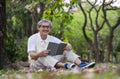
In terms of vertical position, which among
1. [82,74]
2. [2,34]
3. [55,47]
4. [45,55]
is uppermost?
[82,74]

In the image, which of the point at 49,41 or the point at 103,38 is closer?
the point at 49,41

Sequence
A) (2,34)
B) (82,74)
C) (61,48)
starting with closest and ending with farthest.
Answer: (82,74) < (61,48) < (2,34)

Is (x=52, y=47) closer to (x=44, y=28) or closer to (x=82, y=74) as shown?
(x=44, y=28)

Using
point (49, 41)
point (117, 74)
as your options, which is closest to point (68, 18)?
point (49, 41)

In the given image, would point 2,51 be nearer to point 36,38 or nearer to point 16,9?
point 36,38

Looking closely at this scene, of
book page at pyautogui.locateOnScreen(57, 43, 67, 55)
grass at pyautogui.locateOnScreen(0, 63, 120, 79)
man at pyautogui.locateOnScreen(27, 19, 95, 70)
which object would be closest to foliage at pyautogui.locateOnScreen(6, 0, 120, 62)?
man at pyautogui.locateOnScreen(27, 19, 95, 70)

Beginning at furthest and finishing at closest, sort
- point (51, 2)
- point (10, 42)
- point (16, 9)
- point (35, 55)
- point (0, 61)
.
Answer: point (16, 9), point (10, 42), point (51, 2), point (0, 61), point (35, 55)

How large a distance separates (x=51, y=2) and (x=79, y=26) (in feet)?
125

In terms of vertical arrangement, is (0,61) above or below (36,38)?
below

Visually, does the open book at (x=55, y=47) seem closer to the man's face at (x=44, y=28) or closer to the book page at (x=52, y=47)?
the book page at (x=52, y=47)

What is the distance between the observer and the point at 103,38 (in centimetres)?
4997

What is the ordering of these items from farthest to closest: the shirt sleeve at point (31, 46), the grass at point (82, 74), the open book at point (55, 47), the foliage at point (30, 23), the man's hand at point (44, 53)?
the foliage at point (30, 23)
the shirt sleeve at point (31, 46)
the open book at point (55, 47)
the man's hand at point (44, 53)
the grass at point (82, 74)

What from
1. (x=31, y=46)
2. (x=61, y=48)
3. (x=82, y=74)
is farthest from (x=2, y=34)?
(x=82, y=74)

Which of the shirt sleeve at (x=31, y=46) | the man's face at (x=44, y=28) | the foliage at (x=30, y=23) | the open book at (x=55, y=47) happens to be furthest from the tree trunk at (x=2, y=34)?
the open book at (x=55, y=47)
